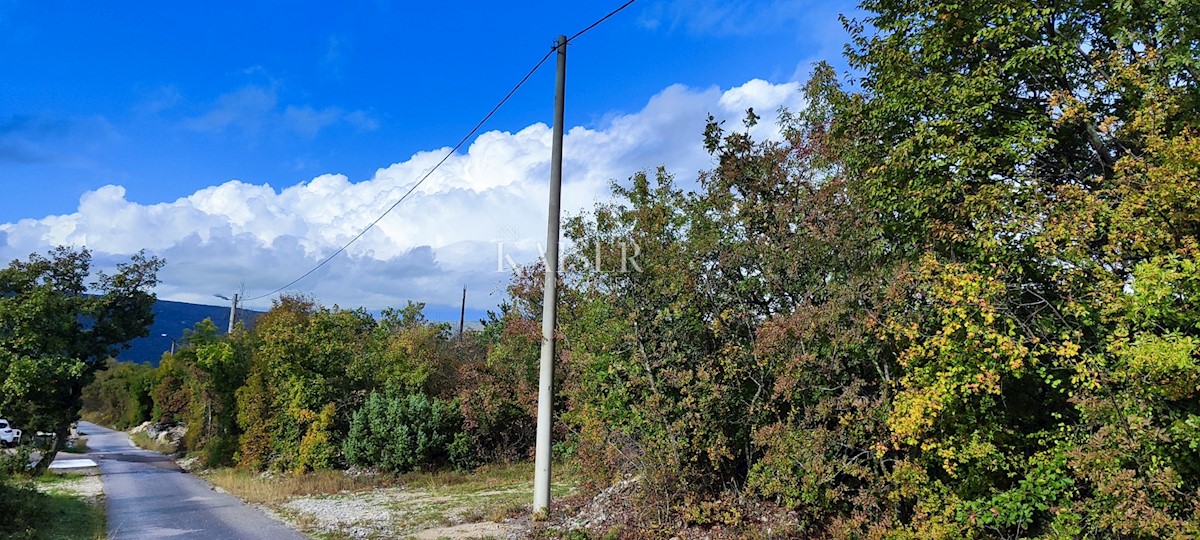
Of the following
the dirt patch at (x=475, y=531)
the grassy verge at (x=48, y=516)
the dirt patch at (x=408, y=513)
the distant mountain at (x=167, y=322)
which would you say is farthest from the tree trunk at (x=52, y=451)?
the distant mountain at (x=167, y=322)

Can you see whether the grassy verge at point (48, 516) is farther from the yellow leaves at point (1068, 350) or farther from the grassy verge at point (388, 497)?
the yellow leaves at point (1068, 350)

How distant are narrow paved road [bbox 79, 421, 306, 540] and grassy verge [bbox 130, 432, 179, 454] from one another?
9.61 meters

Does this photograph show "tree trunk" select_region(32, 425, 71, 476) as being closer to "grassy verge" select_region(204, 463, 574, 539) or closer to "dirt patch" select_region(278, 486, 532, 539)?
"grassy verge" select_region(204, 463, 574, 539)

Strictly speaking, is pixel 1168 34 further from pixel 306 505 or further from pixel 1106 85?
pixel 306 505

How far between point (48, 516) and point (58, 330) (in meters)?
12.5

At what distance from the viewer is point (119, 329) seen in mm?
24000

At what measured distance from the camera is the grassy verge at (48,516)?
10.9m

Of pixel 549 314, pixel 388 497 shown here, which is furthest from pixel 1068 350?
pixel 388 497

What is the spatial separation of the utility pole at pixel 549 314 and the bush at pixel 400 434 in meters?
9.64

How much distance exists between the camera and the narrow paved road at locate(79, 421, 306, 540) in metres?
11.0

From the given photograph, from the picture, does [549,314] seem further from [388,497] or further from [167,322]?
[167,322]

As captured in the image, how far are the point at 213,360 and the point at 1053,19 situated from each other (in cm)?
2528

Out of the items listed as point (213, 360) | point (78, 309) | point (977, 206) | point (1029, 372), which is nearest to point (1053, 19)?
point (977, 206)

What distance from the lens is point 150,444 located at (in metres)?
37.2
